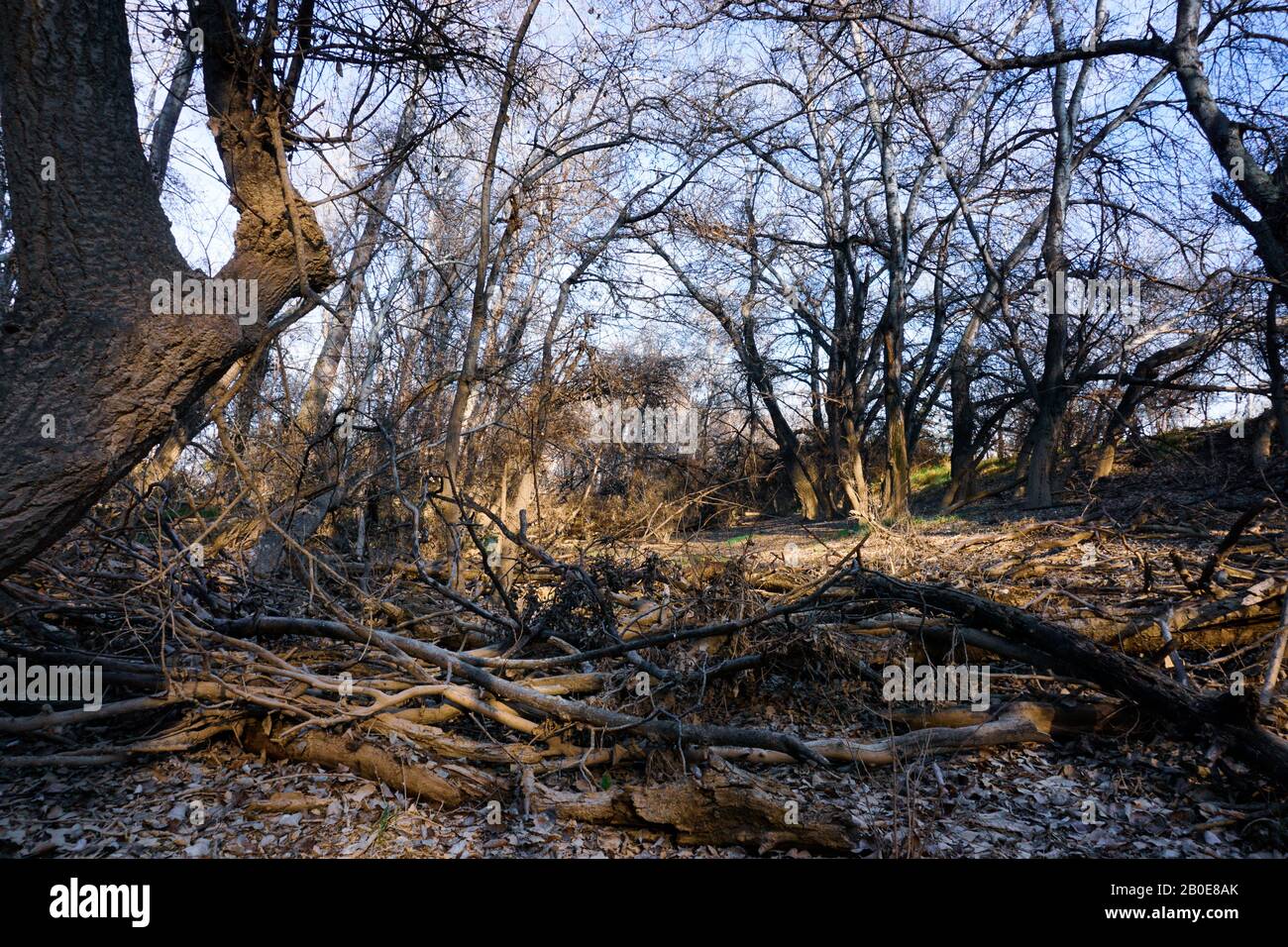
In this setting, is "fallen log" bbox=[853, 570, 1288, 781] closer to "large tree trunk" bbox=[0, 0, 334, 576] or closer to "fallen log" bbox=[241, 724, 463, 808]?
"fallen log" bbox=[241, 724, 463, 808]

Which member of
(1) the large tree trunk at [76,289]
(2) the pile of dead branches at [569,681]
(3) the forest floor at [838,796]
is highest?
(1) the large tree trunk at [76,289]

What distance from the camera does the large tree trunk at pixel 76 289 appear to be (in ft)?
8.76

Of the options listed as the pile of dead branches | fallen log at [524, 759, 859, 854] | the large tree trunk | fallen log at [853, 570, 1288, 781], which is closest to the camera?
the large tree trunk

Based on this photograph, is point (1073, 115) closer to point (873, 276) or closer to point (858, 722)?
point (873, 276)

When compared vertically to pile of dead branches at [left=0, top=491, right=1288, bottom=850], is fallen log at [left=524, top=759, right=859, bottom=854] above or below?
below

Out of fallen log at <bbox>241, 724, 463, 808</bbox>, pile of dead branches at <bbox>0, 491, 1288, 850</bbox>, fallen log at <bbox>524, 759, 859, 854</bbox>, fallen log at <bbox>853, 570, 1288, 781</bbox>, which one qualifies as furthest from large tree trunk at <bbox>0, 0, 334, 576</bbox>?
fallen log at <bbox>853, 570, 1288, 781</bbox>

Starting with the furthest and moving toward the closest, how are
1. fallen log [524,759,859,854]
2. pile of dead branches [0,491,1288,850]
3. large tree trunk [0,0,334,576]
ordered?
1. pile of dead branches [0,491,1288,850]
2. fallen log [524,759,859,854]
3. large tree trunk [0,0,334,576]

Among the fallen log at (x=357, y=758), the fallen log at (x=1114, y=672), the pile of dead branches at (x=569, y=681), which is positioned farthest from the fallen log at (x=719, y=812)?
the fallen log at (x=1114, y=672)

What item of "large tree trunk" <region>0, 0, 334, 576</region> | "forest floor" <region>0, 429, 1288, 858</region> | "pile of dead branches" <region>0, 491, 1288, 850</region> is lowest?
"forest floor" <region>0, 429, 1288, 858</region>

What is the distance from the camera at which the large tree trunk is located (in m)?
2.67

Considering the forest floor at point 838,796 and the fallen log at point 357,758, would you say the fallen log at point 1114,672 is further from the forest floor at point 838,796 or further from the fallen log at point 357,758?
the fallen log at point 357,758

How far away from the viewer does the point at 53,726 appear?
4.14 metres

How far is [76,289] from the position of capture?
2.75 meters

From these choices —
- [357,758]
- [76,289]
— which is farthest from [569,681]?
[76,289]
